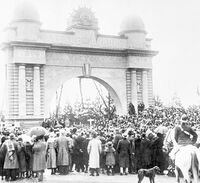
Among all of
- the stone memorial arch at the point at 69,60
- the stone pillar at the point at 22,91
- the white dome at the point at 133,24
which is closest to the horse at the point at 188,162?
the stone memorial arch at the point at 69,60

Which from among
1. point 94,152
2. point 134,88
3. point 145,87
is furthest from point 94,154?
point 145,87

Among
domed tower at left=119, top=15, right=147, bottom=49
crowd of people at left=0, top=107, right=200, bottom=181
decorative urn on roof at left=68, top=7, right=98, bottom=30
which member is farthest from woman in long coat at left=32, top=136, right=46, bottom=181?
domed tower at left=119, top=15, right=147, bottom=49

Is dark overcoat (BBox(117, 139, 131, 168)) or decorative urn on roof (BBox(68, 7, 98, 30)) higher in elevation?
decorative urn on roof (BBox(68, 7, 98, 30))

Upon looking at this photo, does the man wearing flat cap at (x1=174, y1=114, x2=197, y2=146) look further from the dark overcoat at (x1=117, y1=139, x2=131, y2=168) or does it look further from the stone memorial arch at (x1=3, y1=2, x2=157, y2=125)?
the stone memorial arch at (x1=3, y1=2, x2=157, y2=125)

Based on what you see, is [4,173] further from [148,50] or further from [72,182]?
[148,50]

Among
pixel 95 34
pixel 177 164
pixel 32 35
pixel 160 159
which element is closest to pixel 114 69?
pixel 95 34

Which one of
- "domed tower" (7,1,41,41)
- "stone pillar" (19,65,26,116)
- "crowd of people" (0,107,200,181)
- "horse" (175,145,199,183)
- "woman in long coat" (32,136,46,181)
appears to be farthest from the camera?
"domed tower" (7,1,41,41)
